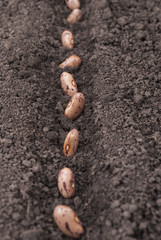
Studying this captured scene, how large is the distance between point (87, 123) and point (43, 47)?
841mm

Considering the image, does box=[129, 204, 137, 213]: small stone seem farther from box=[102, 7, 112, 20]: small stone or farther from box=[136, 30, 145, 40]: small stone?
box=[102, 7, 112, 20]: small stone

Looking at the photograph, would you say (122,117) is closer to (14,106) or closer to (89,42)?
(14,106)

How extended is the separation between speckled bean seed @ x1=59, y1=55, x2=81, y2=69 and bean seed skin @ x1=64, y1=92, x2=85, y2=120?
0.40 meters

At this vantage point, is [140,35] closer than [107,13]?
Yes

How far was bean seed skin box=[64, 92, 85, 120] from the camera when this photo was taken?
7.92 ft

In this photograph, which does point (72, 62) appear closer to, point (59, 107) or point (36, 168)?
point (59, 107)

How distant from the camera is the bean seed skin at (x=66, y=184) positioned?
79.0 inches

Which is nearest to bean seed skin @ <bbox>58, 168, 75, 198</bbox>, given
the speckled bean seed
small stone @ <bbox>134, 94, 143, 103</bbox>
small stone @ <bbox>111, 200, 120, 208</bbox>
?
small stone @ <bbox>111, 200, 120, 208</bbox>

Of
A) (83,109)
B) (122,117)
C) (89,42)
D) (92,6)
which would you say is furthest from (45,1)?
(122,117)

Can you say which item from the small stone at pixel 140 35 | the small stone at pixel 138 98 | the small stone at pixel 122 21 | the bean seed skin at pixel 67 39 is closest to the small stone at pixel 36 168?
the small stone at pixel 138 98

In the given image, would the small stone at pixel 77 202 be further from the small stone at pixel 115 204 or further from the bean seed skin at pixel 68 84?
the bean seed skin at pixel 68 84

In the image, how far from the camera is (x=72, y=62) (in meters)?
2.75

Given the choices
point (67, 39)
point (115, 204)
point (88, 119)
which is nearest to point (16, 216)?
point (115, 204)

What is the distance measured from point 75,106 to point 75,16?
45.5 inches
